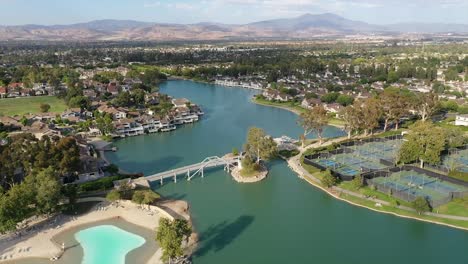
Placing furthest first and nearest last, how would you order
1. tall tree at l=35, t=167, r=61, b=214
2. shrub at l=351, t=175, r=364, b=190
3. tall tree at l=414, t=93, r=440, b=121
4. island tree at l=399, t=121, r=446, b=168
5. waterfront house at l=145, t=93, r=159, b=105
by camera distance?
waterfront house at l=145, t=93, r=159, b=105
tall tree at l=414, t=93, r=440, b=121
island tree at l=399, t=121, r=446, b=168
shrub at l=351, t=175, r=364, b=190
tall tree at l=35, t=167, r=61, b=214

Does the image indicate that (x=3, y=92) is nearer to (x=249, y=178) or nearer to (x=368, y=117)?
(x=249, y=178)

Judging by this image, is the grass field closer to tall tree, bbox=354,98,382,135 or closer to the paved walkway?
the paved walkway

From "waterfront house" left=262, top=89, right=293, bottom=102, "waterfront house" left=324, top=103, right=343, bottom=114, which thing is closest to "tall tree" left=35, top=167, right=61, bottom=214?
"waterfront house" left=324, top=103, right=343, bottom=114

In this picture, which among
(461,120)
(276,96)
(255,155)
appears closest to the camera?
(255,155)

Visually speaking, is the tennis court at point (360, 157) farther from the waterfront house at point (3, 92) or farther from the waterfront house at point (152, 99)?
the waterfront house at point (3, 92)

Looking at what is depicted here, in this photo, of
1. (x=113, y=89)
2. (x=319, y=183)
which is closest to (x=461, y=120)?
(x=319, y=183)
